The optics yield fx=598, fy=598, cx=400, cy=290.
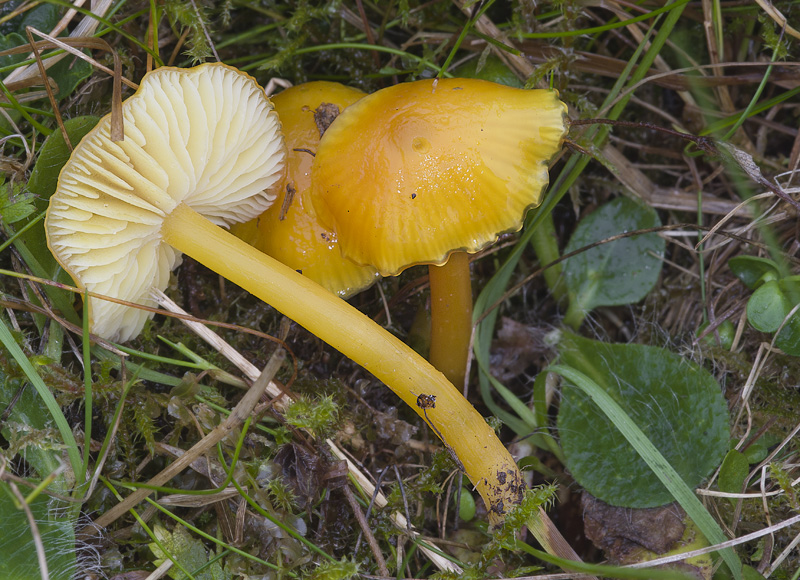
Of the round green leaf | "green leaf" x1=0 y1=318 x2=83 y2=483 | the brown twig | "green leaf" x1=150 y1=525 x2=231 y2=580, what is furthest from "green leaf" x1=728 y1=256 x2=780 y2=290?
"green leaf" x1=0 y1=318 x2=83 y2=483

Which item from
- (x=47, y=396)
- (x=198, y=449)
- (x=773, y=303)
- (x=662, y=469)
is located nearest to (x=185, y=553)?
(x=198, y=449)

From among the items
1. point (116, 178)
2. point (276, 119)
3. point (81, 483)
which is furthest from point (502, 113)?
point (81, 483)

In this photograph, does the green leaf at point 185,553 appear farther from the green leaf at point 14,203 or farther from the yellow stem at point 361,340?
the green leaf at point 14,203

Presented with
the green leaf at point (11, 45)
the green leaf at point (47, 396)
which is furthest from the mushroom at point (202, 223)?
the green leaf at point (11, 45)

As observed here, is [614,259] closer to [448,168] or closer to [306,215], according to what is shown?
[448,168]

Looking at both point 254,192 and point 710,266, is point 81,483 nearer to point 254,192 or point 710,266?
point 254,192

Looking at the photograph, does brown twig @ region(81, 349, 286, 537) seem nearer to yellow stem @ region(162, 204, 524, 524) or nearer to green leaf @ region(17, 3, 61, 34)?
yellow stem @ region(162, 204, 524, 524)
